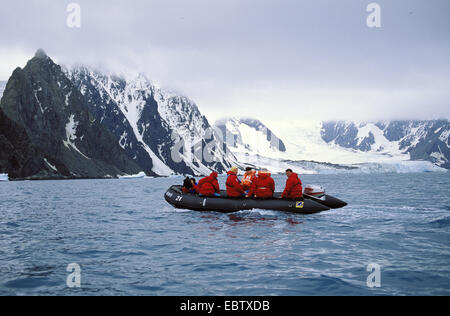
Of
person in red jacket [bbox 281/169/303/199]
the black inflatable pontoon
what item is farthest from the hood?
the black inflatable pontoon

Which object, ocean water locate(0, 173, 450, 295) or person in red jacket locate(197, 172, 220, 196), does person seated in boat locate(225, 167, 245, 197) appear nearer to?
person in red jacket locate(197, 172, 220, 196)

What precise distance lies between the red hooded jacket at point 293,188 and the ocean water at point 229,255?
5.06 feet

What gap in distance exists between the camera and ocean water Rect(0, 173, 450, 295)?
10.4m

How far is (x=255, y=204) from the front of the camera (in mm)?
24016

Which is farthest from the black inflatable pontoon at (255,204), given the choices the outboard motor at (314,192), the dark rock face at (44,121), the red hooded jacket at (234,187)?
the dark rock face at (44,121)

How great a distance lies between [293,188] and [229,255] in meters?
11.3

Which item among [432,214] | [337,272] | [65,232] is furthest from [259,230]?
[432,214]

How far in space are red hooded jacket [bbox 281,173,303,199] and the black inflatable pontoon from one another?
1.51 ft

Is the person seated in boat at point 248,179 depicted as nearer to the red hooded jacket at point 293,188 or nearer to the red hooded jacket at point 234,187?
the red hooded jacket at point 234,187

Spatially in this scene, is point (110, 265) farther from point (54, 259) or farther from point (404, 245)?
point (404, 245)

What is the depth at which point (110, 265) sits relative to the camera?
41.3 feet

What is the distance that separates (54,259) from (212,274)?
5471mm

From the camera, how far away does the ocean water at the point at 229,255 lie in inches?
411

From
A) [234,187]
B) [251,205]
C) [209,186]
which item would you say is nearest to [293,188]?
[251,205]
